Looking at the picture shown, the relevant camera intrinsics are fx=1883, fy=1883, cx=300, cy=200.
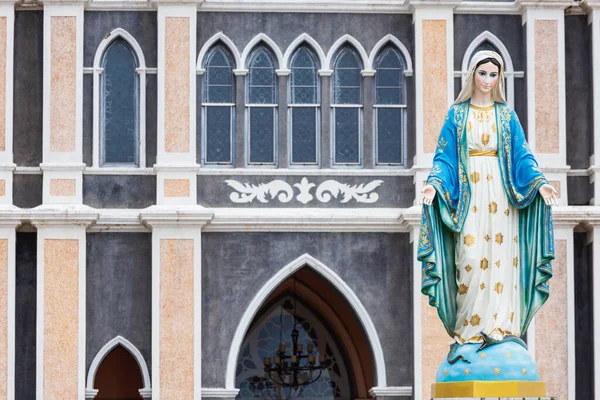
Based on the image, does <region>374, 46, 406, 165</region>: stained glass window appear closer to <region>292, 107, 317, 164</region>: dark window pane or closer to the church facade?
the church facade

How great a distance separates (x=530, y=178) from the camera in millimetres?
14359

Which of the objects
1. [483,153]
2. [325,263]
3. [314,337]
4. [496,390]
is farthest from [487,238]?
[314,337]

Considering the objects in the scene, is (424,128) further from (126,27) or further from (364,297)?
(126,27)

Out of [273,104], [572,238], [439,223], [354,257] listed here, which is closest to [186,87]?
[273,104]

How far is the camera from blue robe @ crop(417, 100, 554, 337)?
1430 centimetres

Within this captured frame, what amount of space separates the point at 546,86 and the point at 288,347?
5.78 m

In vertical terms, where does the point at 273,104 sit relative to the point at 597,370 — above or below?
above

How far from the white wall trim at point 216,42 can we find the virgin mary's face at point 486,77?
12275 mm

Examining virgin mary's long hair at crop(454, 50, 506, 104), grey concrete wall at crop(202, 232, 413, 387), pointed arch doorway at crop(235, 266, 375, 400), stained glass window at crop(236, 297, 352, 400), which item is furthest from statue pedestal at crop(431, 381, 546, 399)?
stained glass window at crop(236, 297, 352, 400)

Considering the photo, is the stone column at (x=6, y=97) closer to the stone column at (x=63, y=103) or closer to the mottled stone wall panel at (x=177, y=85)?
the stone column at (x=63, y=103)

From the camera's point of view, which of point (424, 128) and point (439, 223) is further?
point (424, 128)

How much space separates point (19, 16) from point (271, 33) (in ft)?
11.8

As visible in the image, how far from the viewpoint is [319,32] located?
27.0m

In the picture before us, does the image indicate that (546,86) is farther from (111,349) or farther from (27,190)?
(27,190)
